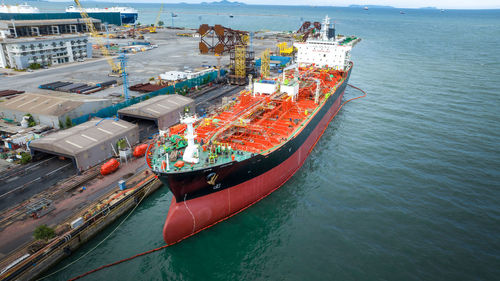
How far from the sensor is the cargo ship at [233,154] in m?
19.4

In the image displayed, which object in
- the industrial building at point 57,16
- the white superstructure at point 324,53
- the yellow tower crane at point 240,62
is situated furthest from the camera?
the industrial building at point 57,16

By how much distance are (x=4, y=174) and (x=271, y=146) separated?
23515mm

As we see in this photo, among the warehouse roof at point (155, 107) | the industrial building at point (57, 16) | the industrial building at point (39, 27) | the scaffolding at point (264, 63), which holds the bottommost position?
the warehouse roof at point (155, 107)

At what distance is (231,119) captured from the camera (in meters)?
25.8

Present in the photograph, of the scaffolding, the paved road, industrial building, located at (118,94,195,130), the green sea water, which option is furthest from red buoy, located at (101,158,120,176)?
the scaffolding

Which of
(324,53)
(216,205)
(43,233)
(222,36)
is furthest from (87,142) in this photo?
(222,36)

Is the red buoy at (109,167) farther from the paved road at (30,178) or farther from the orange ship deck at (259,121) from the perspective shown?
the orange ship deck at (259,121)

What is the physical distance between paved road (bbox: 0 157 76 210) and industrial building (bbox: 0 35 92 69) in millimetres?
49025

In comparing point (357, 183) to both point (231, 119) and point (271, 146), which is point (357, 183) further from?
point (231, 119)

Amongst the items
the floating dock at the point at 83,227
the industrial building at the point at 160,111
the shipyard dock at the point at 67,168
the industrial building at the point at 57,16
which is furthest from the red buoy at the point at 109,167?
the industrial building at the point at 57,16

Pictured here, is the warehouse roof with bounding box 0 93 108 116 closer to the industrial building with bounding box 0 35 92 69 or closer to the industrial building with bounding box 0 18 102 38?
the industrial building with bounding box 0 35 92 69

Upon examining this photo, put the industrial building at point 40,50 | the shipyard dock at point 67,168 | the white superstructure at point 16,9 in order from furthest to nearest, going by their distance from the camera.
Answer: the white superstructure at point 16,9 → the industrial building at point 40,50 → the shipyard dock at point 67,168

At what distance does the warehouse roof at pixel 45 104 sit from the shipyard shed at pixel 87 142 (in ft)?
23.2

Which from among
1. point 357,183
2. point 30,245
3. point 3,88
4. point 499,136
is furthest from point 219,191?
point 3,88
